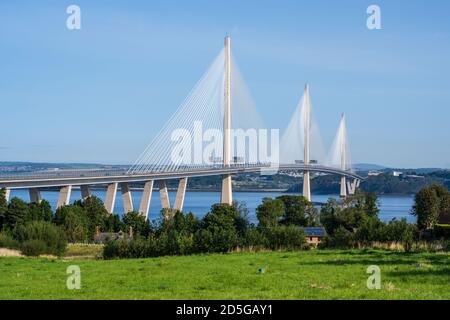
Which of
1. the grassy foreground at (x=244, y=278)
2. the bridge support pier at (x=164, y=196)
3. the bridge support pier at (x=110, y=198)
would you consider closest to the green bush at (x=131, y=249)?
the grassy foreground at (x=244, y=278)

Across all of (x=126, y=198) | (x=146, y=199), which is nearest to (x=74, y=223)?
(x=126, y=198)

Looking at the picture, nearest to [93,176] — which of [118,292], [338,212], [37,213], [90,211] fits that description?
[90,211]

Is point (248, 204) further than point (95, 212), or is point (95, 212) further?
point (248, 204)

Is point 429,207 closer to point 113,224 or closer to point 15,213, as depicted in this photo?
point 113,224

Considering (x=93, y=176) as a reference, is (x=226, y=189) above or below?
below

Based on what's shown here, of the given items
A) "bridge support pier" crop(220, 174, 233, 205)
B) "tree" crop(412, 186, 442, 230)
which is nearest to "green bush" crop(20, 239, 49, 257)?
"tree" crop(412, 186, 442, 230)

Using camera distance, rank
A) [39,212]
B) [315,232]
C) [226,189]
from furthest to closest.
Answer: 1. [226,189]
2. [39,212]
3. [315,232]

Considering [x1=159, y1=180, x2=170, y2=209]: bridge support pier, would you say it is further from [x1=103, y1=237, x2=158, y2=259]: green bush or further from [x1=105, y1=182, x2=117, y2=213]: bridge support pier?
[x1=103, y1=237, x2=158, y2=259]: green bush
